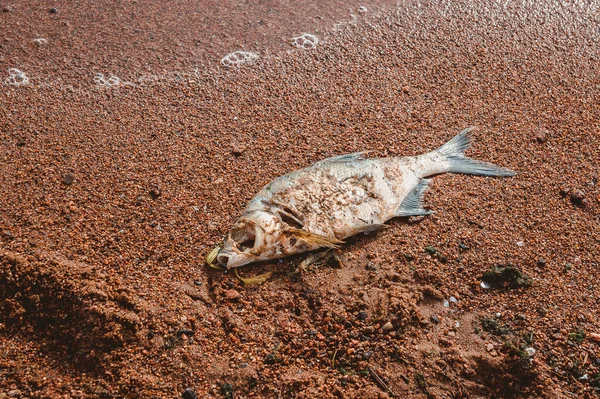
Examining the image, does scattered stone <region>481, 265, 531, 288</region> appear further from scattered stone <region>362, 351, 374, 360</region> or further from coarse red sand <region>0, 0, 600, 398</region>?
scattered stone <region>362, 351, 374, 360</region>

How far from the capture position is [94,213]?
4.31m

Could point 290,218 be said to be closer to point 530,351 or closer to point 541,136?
point 530,351

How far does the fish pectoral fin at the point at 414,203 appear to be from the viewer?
175 inches

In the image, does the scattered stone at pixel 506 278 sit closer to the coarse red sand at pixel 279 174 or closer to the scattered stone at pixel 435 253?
the coarse red sand at pixel 279 174

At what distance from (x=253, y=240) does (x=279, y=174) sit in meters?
0.83

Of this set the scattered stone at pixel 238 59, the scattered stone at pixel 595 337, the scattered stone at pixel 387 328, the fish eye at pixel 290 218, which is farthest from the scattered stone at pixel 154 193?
the scattered stone at pixel 595 337

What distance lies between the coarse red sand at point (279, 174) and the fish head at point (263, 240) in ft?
0.39

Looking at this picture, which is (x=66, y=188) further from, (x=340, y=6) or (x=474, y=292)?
(x=340, y=6)

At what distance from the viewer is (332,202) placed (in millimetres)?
4305

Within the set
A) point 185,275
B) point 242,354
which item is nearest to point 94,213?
point 185,275

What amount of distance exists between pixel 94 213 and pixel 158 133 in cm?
106

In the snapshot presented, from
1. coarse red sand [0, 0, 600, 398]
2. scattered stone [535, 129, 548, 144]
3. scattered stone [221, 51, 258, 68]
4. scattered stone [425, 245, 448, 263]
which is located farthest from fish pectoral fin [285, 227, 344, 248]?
scattered stone [221, 51, 258, 68]

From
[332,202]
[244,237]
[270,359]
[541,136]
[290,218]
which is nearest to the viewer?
[270,359]

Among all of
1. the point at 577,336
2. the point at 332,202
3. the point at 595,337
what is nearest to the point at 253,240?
the point at 332,202
